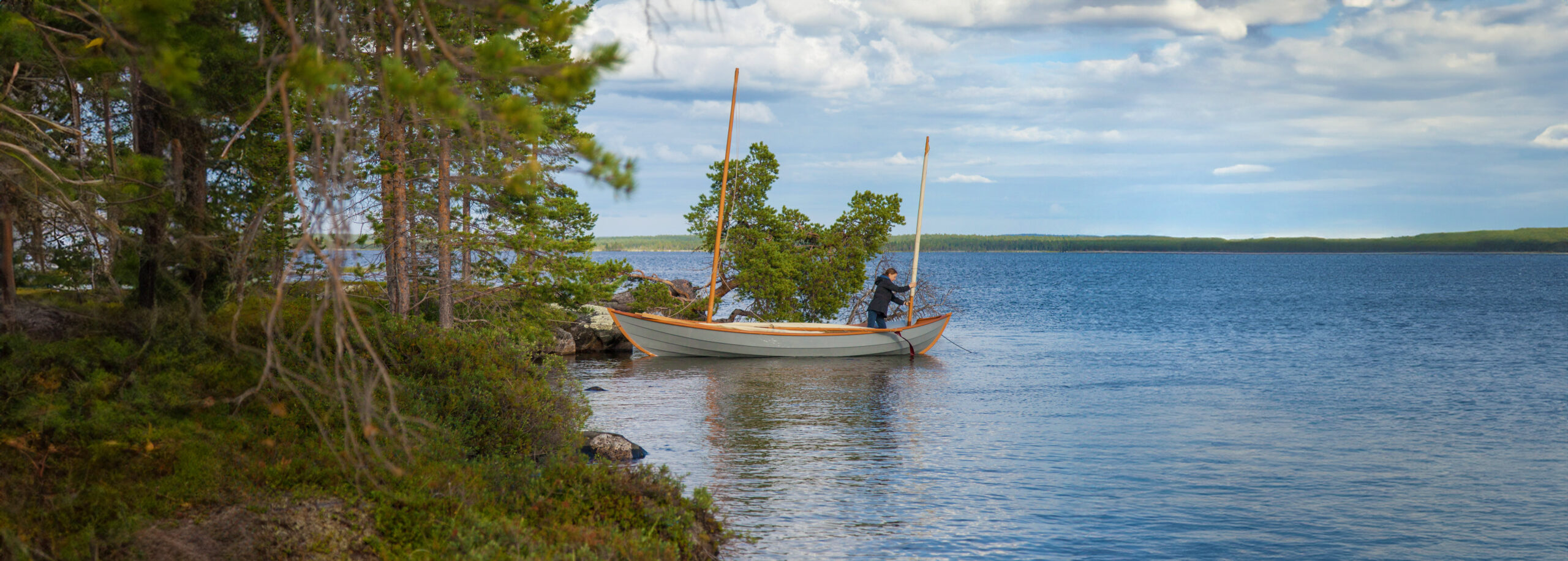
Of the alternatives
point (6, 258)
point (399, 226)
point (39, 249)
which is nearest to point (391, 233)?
point (399, 226)

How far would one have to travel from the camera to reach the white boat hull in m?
27.7

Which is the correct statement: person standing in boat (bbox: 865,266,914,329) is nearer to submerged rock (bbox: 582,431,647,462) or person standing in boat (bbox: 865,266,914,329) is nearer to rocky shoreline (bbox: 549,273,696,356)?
rocky shoreline (bbox: 549,273,696,356)

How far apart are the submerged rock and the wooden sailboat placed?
13938 millimetres

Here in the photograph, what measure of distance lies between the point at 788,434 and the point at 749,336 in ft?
39.9

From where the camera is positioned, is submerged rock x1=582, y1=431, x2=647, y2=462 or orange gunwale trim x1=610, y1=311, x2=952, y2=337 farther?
orange gunwale trim x1=610, y1=311, x2=952, y2=337

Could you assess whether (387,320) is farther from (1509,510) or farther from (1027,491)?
(1509,510)

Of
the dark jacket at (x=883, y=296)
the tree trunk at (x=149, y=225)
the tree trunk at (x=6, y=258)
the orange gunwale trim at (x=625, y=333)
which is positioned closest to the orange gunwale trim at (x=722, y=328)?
the orange gunwale trim at (x=625, y=333)

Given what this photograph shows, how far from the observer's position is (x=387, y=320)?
11352 mm

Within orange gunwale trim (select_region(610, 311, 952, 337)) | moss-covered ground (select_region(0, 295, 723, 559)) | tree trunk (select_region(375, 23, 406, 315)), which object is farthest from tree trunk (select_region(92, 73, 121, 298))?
orange gunwale trim (select_region(610, 311, 952, 337))

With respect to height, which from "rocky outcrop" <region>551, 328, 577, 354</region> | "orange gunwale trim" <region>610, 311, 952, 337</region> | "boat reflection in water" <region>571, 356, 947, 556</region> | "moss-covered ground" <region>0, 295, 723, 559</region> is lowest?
"rocky outcrop" <region>551, 328, 577, 354</region>

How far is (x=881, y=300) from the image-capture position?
92.9ft

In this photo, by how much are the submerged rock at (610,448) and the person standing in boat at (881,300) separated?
50.1 ft

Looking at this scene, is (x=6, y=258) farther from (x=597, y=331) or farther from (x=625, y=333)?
(x=597, y=331)

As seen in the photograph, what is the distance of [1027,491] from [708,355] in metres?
→ 17.6
